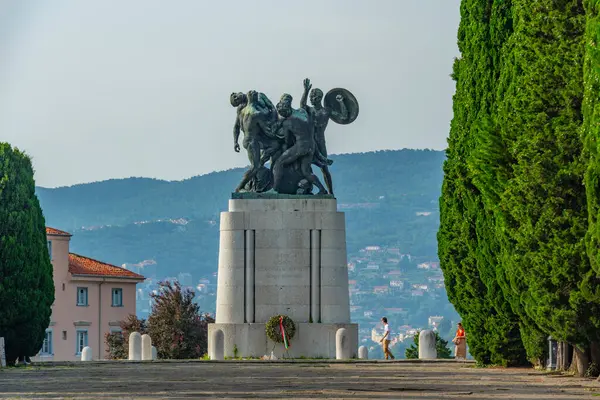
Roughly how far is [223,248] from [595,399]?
28.0 m

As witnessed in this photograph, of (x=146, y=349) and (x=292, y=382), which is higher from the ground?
(x=146, y=349)

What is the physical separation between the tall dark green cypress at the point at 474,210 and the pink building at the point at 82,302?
57.4m

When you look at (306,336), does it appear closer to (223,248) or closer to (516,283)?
(223,248)

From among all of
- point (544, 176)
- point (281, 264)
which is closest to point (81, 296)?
point (281, 264)

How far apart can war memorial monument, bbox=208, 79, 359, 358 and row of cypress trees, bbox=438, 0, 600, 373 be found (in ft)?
46.6

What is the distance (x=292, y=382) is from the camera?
33438mm

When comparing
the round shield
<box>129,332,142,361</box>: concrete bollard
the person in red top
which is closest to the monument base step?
<box>129,332,142,361</box>: concrete bollard

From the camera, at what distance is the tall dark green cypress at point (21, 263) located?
155 ft

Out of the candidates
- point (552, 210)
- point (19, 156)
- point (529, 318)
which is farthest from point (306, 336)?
point (552, 210)

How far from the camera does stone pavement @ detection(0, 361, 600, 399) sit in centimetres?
2841

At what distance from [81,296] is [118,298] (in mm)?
3029

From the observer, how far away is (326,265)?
52.9 meters

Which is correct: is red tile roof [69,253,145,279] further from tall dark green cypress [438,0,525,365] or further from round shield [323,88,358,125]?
tall dark green cypress [438,0,525,365]

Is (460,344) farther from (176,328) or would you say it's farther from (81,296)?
(81,296)
